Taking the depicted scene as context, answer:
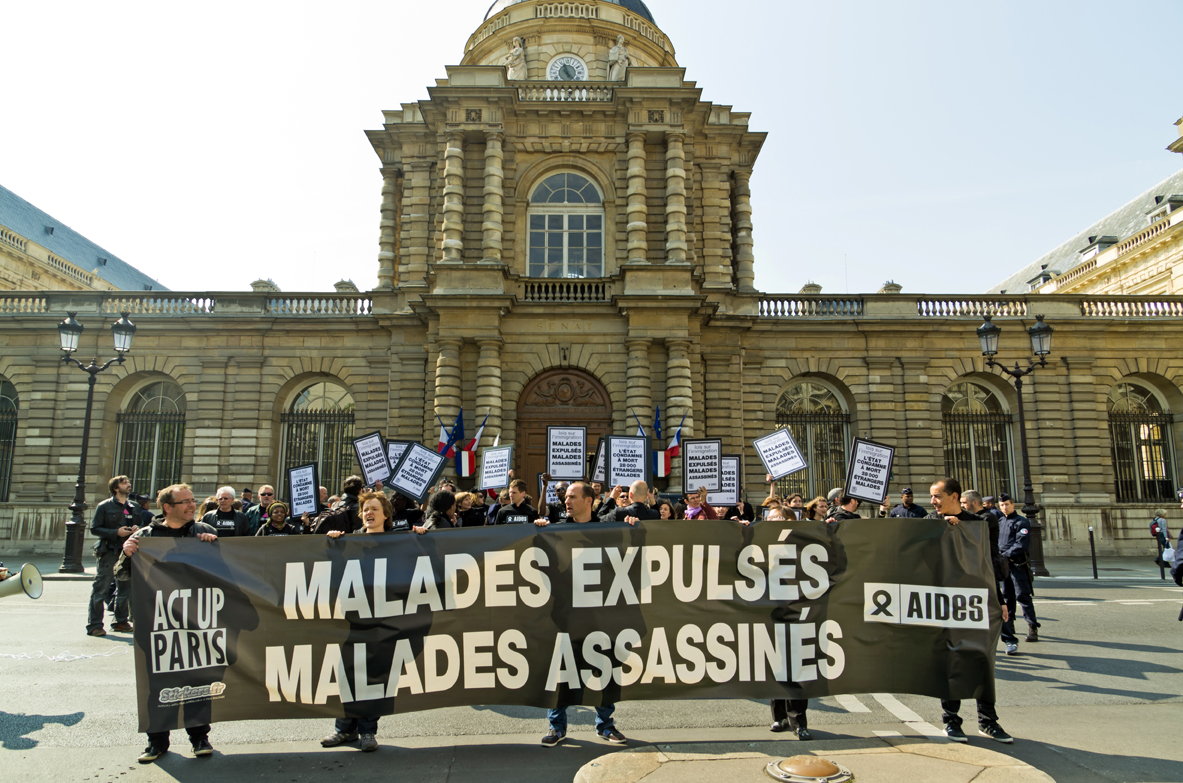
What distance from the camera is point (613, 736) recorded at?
5.50 meters

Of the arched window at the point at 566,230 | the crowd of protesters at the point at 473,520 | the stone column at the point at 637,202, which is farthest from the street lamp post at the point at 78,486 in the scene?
the stone column at the point at 637,202

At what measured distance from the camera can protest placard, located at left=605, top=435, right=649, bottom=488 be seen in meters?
13.7

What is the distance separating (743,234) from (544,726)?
21944 mm

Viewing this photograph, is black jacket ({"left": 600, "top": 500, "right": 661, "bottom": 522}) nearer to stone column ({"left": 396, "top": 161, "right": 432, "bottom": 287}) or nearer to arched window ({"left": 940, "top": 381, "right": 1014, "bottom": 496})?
stone column ({"left": 396, "top": 161, "right": 432, "bottom": 287})

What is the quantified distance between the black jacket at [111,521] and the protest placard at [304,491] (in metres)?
2.25

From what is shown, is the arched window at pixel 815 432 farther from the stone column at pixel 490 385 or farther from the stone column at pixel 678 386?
the stone column at pixel 490 385

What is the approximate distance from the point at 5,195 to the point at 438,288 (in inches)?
1459

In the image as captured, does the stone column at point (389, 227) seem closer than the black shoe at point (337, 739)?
No

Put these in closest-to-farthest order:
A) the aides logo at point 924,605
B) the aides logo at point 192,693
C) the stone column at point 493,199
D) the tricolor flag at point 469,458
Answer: the aides logo at point 192,693, the aides logo at point 924,605, the tricolor flag at point 469,458, the stone column at point 493,199

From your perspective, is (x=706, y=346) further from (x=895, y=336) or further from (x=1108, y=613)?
(x=1108, y=613)

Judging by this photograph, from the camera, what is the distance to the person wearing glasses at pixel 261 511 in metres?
10.4

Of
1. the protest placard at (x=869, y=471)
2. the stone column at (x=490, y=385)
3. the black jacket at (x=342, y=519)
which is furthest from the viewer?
the stone column at (x=490, y=385)

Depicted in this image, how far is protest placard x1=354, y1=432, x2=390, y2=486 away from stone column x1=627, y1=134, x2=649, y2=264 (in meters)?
10.2

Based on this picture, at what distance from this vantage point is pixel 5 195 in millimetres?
40781
